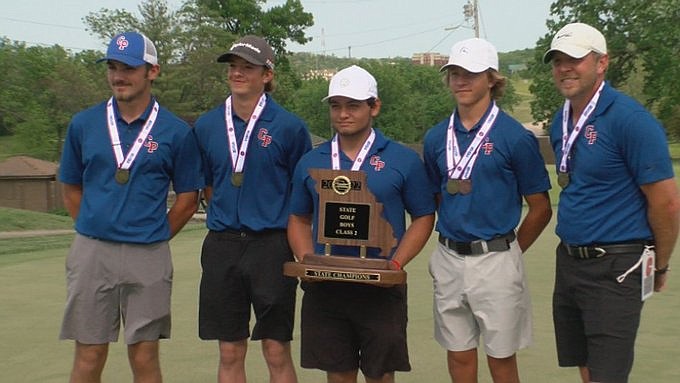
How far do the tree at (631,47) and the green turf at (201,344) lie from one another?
29.4 m

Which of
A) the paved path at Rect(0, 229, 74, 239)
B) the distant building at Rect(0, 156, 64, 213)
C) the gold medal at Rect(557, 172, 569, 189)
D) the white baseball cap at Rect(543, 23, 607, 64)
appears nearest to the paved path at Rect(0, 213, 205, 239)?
the paved path at Rect(0, 229, 74, 239)

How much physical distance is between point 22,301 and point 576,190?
6192mm

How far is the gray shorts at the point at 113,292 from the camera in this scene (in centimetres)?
461

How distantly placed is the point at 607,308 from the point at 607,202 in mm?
463

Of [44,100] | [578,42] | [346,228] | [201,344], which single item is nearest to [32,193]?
[44,100]

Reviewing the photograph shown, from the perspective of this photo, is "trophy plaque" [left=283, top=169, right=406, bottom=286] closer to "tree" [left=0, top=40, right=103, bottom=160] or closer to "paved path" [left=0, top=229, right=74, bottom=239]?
"paved path" [left=0, top=229, right=74, bottom=239]

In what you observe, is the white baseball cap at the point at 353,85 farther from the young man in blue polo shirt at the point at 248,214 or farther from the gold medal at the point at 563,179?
the gold medal at the point at 563,179

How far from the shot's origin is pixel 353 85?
14.5 feet

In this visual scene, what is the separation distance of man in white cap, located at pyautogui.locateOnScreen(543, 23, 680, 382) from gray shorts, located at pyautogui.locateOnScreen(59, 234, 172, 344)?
1965 millimetres

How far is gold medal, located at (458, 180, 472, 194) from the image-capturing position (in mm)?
4301

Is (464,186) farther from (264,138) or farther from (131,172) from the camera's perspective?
(131,172)

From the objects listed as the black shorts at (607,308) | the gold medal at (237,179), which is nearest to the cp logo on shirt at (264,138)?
the gold medal at (237,179)

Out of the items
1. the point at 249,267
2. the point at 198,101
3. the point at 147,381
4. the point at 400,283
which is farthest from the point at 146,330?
the point at 198,101

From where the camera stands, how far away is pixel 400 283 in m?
4.23
